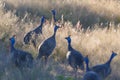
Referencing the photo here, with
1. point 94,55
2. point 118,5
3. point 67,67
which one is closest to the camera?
point 67,67

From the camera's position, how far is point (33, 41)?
10250 mm

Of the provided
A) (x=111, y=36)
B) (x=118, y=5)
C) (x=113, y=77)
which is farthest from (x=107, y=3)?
(x=113, y=77)

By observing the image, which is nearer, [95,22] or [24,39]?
[24,39]

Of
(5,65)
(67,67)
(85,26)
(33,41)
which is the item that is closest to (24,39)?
(33,41)

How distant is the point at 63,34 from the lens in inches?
450

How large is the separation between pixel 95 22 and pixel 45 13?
5.78 ft

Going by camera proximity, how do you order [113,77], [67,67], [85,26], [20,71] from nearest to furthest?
[20,71] → [113,77] → [67,67] → [85,26]

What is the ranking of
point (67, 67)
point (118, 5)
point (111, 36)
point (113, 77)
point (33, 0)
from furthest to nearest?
point (118, 5) < point (33, 0) < point (111, 36) < point (67, 67) < point (113, 77)

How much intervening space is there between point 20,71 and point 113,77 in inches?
75.0

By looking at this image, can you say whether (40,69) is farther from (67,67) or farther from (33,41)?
(33,41)

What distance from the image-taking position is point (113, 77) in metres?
8.85

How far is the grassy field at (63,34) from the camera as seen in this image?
830 cm

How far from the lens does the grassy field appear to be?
27.2ft

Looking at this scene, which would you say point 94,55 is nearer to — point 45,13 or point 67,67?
point 67,67
